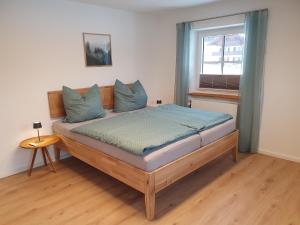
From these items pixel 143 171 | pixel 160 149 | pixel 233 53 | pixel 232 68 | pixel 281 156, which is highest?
pixel 233 53

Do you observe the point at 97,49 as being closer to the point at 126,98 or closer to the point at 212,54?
the point at 126,98

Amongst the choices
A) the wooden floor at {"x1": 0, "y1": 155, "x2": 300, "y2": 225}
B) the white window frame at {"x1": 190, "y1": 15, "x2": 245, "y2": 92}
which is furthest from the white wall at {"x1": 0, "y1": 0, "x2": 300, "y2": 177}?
the wooden floor at {"x1": 0, "y1": 155, "x2": 300, "y2": 225}

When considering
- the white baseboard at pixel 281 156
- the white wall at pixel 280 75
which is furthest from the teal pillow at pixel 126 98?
the white baseboard at pixel 281 156

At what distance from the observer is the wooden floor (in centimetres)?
200

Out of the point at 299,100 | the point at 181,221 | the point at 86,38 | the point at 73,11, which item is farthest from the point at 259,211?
the point at 73,11

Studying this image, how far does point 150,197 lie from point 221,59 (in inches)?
103

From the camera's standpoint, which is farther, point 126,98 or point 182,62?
point 182,62

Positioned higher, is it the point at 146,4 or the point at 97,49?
the point at 146,4

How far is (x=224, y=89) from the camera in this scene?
3680mm

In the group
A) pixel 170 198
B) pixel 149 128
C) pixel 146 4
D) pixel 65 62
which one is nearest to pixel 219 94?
pixel 149 128

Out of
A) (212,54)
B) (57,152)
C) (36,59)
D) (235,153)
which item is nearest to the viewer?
(36,59)

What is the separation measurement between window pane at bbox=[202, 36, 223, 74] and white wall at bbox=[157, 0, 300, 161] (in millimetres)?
441

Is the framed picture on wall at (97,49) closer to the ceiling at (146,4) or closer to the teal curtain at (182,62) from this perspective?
the ceiling at (146,4)

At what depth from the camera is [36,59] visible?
9.26 ft
